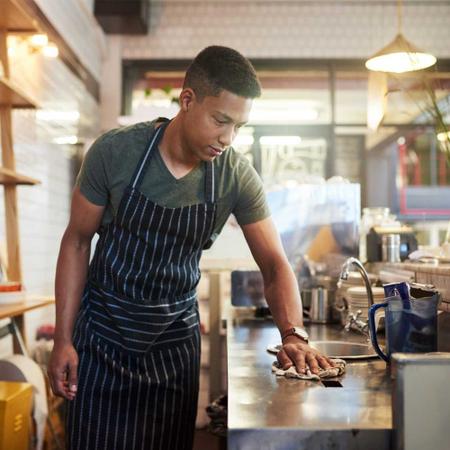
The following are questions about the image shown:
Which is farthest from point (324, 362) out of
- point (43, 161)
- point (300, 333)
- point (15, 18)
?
point (43, 161)

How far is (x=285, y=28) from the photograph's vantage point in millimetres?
6145

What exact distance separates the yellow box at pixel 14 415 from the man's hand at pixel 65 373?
2.02 feet

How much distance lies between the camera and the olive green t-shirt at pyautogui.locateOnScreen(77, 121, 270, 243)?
1.87 metres

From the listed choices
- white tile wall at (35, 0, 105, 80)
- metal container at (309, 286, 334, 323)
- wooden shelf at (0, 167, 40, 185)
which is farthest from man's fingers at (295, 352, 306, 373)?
white tile wall at (35, 0, 105, 80)

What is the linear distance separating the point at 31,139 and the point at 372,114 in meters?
2.10

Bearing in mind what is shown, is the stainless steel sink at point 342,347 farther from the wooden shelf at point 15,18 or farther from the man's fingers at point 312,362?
the wooden shelf at point 15,18

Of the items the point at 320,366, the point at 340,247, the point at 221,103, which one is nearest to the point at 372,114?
the point at 340,247

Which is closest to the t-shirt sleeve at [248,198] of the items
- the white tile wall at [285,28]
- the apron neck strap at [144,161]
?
the apron neck strap at [144,161]

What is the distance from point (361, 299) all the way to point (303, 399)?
1209 mm

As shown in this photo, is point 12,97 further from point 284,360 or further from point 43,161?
point 284,360

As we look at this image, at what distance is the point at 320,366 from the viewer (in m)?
1.58

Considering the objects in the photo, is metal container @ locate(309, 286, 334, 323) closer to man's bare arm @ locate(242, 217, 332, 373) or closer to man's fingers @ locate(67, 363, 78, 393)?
man's bare arm @ locate(242, 217, 332, 373)

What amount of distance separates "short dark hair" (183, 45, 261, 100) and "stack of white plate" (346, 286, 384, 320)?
39.9 inches

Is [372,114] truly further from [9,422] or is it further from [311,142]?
[311,142]
